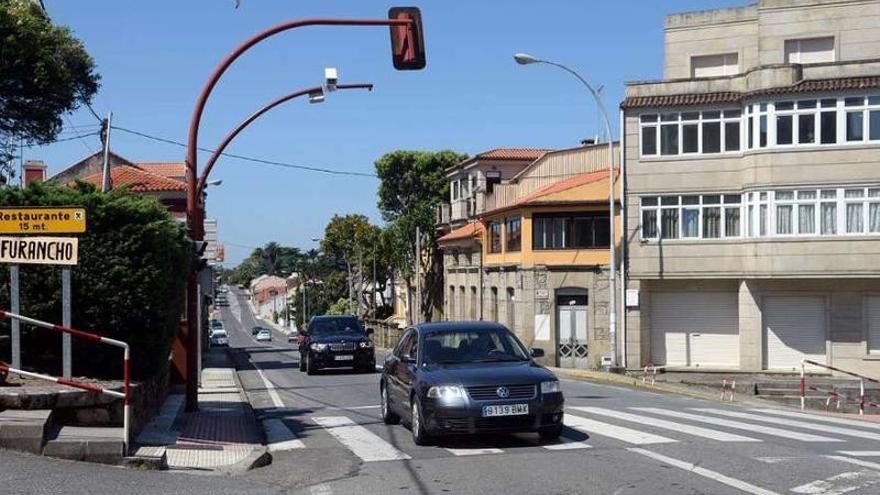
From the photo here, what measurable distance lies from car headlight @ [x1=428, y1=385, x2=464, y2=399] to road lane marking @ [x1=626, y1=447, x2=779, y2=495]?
6.47 feet

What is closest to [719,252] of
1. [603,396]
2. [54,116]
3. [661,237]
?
[661,237]

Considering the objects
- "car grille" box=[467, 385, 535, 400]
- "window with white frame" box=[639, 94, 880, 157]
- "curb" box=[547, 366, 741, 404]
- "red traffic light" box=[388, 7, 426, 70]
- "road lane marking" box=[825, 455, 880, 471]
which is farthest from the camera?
"window with white frame" box=[639, 94, 880, 157]

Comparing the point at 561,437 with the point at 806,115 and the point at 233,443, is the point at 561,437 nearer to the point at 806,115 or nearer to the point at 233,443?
the point at 233,443

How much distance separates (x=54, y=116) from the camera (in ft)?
96.3

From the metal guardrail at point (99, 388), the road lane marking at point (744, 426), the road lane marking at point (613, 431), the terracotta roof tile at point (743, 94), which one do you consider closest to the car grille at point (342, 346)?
the road lane marking at point (744, 426)

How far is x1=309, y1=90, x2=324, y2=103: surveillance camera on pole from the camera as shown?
766 inches

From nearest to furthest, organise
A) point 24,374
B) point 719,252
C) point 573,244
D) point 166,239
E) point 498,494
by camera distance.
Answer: point 498,494, point 24,374, point 166,239, point 719,252, point 573,244

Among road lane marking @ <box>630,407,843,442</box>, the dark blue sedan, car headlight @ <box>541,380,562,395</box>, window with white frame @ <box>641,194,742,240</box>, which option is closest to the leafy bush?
the dark blue sedan

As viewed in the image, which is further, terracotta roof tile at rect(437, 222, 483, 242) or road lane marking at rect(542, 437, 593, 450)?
terracotta roof tile at rect(437, 222, 483, 242)

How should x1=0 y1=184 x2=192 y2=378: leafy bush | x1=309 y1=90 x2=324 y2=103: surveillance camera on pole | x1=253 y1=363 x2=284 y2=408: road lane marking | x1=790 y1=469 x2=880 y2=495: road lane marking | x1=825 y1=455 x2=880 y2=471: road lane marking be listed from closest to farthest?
1. x1=790 y1=469 x2=880 y2=495: road lane marking
2. x1=825 y1=455 x2=880 y2=471: road lane marking
3. x1=0 y1=184 x2=192 y2=378: leafy bush
4. x1=309 y1=90 x2=324 y2=103: surveillance camera on pole
5. x1=253 y1=363 x2=284 y2=408: road lane marking

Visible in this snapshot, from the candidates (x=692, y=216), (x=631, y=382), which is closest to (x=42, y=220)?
(x=631, y=382)

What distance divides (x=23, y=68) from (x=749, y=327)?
2351cm

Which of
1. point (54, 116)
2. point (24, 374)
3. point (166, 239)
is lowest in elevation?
point (24, 374)

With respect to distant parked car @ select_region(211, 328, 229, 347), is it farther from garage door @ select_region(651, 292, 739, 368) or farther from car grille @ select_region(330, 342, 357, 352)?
car grille @ select_region(330, 342, 357, 352)
